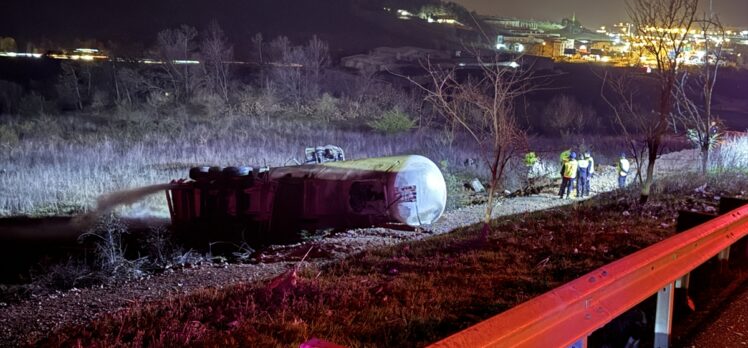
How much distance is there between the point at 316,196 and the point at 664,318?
1416 centimetres

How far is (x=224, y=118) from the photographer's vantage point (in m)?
46.1

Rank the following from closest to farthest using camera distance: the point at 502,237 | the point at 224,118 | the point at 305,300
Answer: the point at 305,300 → the point at 502,237 → the point at 224,118

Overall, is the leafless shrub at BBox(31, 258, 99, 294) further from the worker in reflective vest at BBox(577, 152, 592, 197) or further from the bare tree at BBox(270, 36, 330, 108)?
the bare tree at BBox(270, 36, 330, 108)

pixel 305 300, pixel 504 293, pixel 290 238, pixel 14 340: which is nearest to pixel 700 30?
pixel 290 238

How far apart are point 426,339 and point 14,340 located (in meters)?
4.67

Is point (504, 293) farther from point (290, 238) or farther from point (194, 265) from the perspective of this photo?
point (290, 238)

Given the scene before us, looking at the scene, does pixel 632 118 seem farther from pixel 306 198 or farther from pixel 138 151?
pixel 138 151

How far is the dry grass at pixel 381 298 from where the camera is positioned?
489 cm

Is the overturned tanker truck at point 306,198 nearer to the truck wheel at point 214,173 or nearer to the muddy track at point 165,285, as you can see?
the truck wheel at point 214,173

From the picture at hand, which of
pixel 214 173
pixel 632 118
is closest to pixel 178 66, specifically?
pixel 214 173

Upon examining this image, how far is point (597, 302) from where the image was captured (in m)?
3.09

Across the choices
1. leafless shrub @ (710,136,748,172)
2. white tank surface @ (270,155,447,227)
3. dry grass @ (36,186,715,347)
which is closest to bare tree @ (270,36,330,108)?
white tank surface @ (270,155,447,227)

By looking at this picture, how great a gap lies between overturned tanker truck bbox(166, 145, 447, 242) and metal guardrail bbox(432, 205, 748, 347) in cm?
1219

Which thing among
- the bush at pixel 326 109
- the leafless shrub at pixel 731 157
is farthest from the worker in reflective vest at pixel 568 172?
the bush at pixel 326 109
